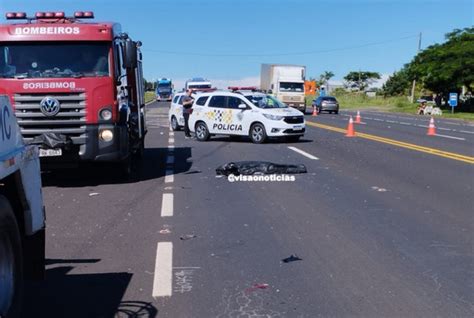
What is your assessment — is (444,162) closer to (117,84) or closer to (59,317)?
(117,84)

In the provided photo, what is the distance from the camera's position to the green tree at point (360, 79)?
131125 millimetres

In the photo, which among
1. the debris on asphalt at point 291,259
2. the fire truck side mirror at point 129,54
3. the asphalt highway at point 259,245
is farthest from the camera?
the fire truck side mirror at point 129,54

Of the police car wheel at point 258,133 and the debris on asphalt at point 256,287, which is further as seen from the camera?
the police car wheel at point 258,133

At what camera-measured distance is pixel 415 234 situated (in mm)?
7094

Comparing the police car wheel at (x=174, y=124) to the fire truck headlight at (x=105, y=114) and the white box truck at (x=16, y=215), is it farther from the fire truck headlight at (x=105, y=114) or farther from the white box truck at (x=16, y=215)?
the white box truck at (x=16, y=215)

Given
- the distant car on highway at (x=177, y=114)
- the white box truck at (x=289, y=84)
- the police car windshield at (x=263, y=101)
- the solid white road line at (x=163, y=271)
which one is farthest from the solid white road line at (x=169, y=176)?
the white box truck at (x=289, y=84)

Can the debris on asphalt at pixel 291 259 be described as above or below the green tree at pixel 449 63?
below

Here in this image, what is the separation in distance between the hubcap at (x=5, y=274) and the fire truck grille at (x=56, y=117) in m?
6.92

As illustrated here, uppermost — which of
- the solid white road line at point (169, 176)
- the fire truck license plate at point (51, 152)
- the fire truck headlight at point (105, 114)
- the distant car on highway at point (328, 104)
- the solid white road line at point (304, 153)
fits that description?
the fire truck headlight at point (105, 114)

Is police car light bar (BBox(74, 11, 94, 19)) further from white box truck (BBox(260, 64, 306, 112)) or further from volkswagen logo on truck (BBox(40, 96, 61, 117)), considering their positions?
white box truck (BBox(260, 64, 306, 112))

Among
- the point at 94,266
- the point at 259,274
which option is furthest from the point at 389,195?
the point at 94,266

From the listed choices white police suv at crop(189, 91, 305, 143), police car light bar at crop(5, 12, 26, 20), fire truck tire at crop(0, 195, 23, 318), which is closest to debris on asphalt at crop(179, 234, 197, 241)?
fire truck tire at crop(0, 195, 23, 318)

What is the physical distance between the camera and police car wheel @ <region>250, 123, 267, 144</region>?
65.2ft

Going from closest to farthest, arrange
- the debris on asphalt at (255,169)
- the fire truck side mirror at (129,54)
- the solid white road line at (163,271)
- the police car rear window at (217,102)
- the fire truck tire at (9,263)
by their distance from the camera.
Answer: the fire truck tire at (9,263), the solid white road line at (163,271), the fire truck side mirror at (129,54), the debris on asphalt at (255,169), the police car rear window at (217,102)
